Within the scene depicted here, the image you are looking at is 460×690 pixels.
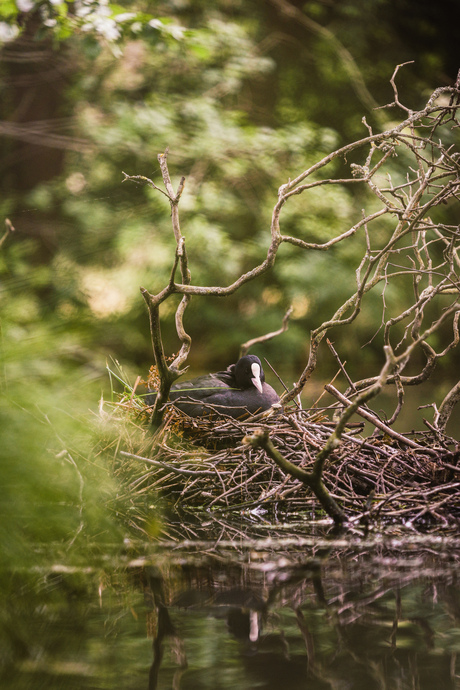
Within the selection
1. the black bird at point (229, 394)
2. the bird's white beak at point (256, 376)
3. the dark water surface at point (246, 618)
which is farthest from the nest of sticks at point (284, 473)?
the bird's white beak at point (256, 376)

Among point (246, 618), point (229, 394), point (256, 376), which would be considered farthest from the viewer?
point (256, 376)

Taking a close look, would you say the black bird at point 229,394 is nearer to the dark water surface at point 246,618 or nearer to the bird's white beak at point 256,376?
the bird's white beak at point 256,376

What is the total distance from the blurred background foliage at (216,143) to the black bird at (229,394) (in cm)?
496

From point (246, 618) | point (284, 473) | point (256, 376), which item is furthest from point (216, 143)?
point (246, 618)

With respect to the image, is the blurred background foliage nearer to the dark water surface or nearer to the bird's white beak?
the bird's white beak

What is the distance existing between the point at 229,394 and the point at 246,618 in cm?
197

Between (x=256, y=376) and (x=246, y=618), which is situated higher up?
(x=246, y=618)

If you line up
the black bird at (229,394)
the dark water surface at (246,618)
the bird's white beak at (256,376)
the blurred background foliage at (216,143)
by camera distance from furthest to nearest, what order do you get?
the blurred background foliage at (216,143), the bird's white beak at (256,376), the black bird at (229,394), the dark water surface at (246,618)

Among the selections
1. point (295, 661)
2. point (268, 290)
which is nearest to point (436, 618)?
point (295, 661)

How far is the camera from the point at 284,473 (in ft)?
9.84

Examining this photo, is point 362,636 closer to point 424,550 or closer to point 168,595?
point 168,595

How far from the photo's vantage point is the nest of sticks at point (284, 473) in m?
2.77

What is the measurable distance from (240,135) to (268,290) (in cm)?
280

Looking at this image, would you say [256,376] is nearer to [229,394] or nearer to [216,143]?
[229,394]
